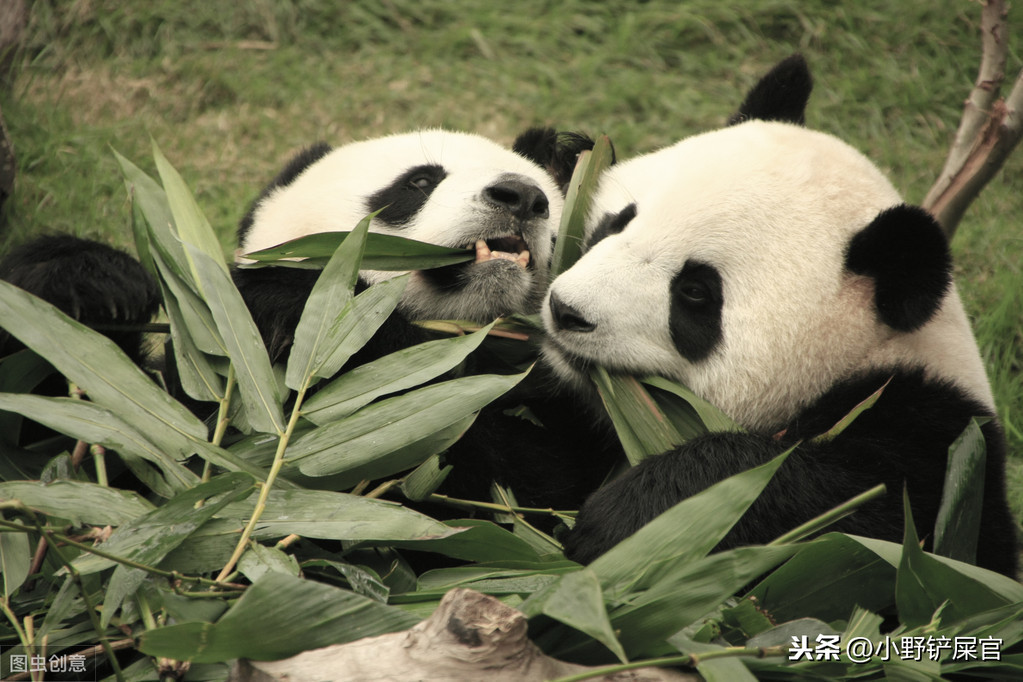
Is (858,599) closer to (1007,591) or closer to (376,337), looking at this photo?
(1007,591)

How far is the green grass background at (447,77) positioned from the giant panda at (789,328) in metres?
2.20

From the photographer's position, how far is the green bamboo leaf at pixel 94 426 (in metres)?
1.73

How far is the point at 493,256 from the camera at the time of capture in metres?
2.30

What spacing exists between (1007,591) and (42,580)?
174cm

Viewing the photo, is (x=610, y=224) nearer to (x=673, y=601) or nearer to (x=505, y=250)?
(x=505, y=250)

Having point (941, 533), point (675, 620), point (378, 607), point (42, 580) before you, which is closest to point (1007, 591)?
point (941, 533)

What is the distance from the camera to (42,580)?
5.95 feet

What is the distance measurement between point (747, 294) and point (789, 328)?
11 cm

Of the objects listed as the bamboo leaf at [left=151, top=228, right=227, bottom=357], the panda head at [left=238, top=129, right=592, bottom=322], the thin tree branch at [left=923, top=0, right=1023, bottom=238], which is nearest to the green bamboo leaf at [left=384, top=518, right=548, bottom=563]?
the bamboo leaf at [left=151, top=228, right=227, bottom=357]

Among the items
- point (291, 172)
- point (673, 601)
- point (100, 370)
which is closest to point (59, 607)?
point (100, 370)

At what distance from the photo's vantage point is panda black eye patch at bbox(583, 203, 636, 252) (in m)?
2.24

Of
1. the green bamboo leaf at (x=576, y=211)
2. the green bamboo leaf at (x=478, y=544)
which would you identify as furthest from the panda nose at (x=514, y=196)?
the green bamboo leaf at (x=478, y=544)

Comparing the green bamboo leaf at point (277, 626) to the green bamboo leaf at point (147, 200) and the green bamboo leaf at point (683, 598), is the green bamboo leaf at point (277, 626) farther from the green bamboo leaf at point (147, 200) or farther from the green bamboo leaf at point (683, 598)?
the green bamboo leaf at point (147, 200)

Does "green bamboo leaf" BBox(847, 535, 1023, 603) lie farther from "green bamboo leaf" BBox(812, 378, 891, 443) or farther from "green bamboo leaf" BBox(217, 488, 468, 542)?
"green bamboo leaf" BBox(217, 488, 468, 542)
